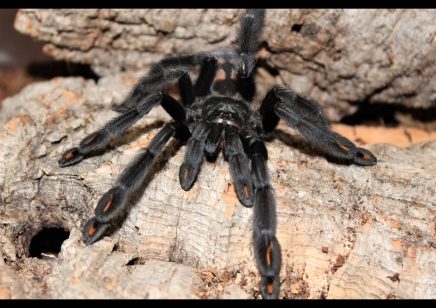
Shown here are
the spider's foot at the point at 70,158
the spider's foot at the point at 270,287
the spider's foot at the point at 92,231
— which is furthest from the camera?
the spider's foot at the point at 70,158

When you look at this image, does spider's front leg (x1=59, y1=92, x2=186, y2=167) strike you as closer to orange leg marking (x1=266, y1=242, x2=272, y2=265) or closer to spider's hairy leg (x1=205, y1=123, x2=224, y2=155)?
spider's hairy leg (x1=205, y1=123, x2=224, y2=155)

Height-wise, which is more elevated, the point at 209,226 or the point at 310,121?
the point at 310,121

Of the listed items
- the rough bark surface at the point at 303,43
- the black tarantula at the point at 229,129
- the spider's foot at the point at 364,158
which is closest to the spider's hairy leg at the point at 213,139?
the black tarantula at the point at 229,129

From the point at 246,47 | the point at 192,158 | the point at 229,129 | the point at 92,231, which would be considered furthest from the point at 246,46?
the point at 92,231

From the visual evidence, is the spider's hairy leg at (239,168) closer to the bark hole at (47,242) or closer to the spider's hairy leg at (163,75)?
the spider's hairy leg at (163,75)

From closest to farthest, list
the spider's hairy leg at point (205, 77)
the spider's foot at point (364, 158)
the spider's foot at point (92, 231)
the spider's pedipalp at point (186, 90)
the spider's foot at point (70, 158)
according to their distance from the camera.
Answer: the spider's foot at point (92, 231) → the spider's foot at point (70, 158) → the spider's foot at point (364, 158) → the spider's pedipalp at point (186, 90) → the spider's hairy leg at point (205, 77)

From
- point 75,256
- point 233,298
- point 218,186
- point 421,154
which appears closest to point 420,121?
point 421,154

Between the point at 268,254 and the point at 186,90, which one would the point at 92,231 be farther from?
the point at 186,90

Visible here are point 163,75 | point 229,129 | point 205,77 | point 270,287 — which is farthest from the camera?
point 205,77
